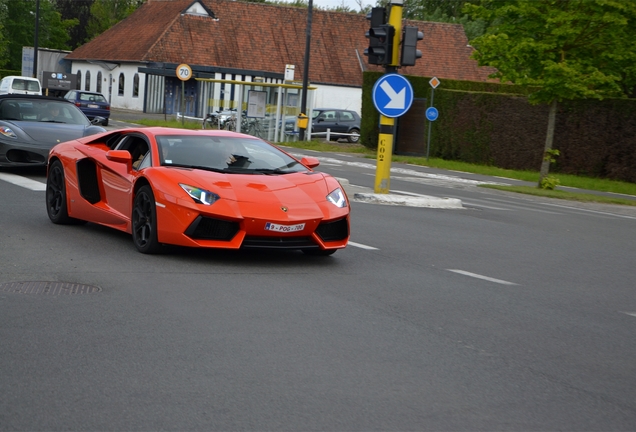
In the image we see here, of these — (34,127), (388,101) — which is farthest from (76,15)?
(388,101)

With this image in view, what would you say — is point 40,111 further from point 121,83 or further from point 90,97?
point 121,83

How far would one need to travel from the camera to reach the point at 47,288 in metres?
7.80

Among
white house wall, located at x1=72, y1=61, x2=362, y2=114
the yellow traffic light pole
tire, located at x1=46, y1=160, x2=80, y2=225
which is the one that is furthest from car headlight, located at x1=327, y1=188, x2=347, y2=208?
white house wall, located at x1=72, y1=61, x2=362, y2=114

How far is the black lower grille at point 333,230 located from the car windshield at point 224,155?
843 mm

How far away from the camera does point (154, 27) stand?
7181 cm

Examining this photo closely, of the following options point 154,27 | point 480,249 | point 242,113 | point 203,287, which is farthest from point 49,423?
point 154,27

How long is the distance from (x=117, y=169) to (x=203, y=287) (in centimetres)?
Answer: 280

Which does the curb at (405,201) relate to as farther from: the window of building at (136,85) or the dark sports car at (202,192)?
the window of building at (136,85)

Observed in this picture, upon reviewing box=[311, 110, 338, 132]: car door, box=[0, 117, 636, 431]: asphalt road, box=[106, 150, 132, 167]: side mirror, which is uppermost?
box=[106, 150, 132, 167]: side mirror

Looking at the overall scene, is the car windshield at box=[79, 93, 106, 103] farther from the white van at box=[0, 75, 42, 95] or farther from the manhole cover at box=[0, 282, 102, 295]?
the manhole cover at box=[0, 282, 102, 295]

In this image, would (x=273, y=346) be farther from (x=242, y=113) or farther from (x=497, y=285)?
(x=242, y=113)

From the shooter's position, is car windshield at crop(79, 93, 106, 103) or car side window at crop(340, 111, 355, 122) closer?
car windshield at crop(79, 93, 106, 103)

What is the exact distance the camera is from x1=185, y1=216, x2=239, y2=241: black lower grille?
29.6 feet

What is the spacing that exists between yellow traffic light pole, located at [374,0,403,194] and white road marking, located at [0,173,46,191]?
5.68 meters
